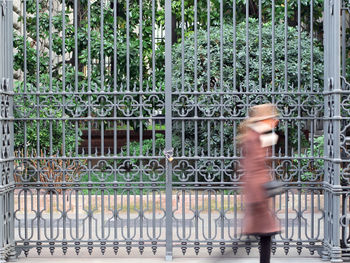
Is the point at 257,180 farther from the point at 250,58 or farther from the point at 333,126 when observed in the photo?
the point at 250,58

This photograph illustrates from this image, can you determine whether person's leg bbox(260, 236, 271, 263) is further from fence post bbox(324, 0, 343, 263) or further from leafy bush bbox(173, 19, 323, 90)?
leafy bush bbox(173, 19, 323, 90)

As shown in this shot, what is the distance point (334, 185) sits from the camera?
727 centimetres

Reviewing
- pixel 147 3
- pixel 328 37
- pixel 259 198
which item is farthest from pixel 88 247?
pixel 147 3

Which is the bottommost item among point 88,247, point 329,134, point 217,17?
point 88,247

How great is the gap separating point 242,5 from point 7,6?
778 cm

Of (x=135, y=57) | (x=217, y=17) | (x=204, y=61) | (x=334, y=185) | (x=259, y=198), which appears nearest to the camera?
(x=259, y=198)

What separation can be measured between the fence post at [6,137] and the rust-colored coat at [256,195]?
3.30 meters

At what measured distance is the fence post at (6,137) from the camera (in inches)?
289

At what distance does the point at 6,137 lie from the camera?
7.48 metres

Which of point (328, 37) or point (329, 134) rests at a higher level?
point (328, 37)

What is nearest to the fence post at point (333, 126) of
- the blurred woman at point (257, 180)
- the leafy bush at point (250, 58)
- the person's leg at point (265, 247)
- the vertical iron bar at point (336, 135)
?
the vertical iron bar at point (336, 135)

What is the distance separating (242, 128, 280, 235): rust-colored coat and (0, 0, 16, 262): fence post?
10.8 ft

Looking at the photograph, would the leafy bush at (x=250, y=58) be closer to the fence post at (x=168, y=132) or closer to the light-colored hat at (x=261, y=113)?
the fence post at (x=168, y=132)

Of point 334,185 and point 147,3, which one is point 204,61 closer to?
point 147,3
